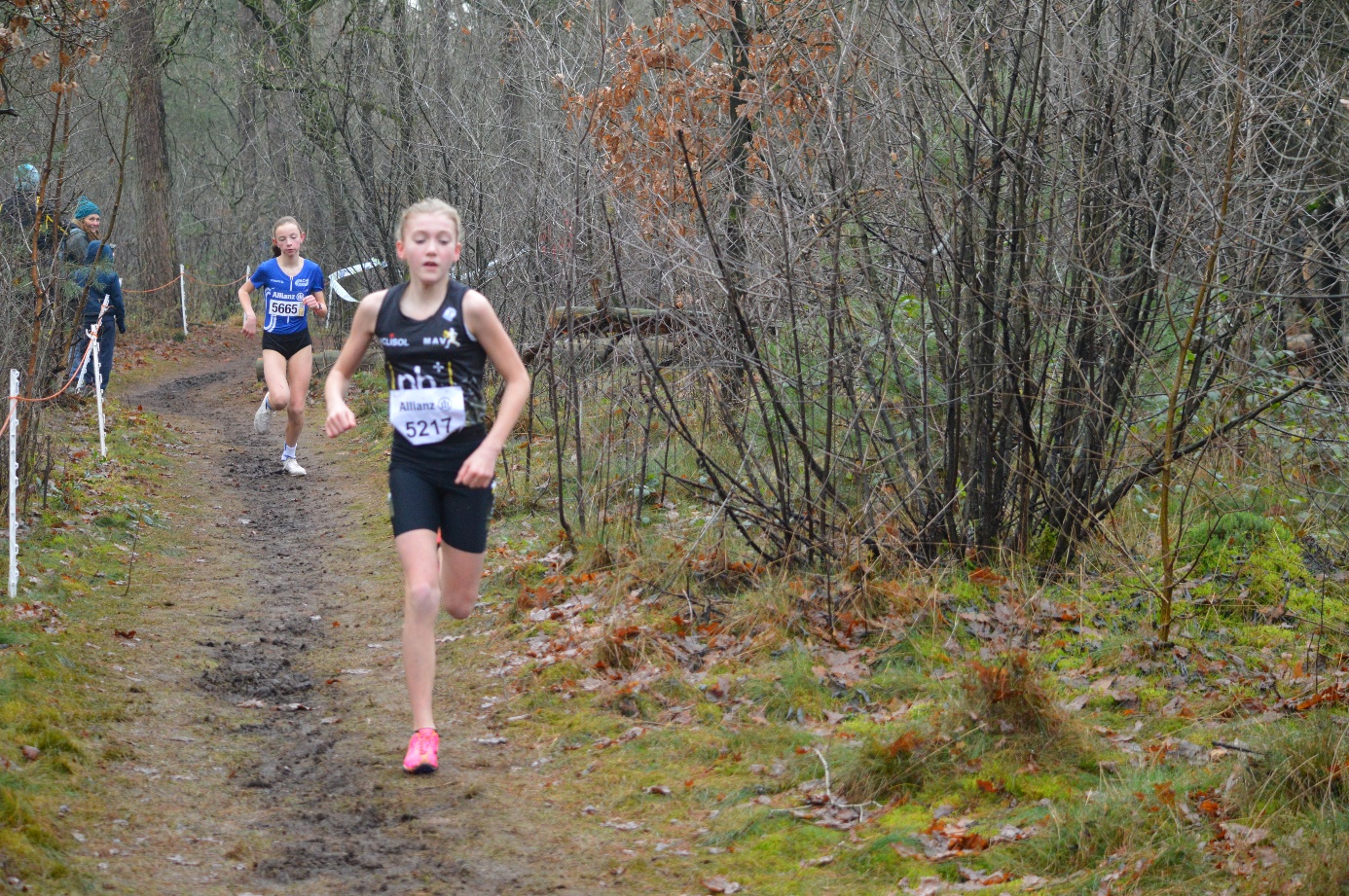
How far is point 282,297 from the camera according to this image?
1034 cm

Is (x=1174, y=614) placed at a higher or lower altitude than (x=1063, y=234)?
lower

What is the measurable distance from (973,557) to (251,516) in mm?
6683

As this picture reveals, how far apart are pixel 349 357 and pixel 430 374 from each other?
0.48 metres

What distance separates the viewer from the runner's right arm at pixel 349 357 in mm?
4871

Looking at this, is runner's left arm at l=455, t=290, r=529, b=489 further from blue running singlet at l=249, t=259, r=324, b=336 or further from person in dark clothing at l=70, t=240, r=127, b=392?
person in dark clothing at l=70, t=240, r=127, b=392

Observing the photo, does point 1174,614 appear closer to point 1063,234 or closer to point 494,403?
point 1063,234

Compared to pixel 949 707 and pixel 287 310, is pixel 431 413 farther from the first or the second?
pixel 287 310

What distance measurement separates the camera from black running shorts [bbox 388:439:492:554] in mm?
4914

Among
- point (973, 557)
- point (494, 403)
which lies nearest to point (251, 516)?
point (494, 403)

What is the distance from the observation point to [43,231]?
33.8 ft

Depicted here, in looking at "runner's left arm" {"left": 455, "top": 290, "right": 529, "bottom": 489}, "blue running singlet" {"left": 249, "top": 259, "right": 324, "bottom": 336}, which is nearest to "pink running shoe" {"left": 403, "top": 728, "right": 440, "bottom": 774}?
"runner's left arm" {"left": 455, "top": 290, "right": 529, "bottom": 489}

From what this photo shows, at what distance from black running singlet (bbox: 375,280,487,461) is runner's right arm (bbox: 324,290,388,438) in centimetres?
14

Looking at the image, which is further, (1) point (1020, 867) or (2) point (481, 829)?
(2) point (481, 829)

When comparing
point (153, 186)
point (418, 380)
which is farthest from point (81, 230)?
point (153, 186)
